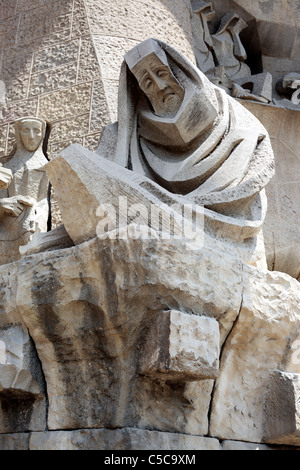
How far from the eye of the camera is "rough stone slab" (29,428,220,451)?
7.33 ft

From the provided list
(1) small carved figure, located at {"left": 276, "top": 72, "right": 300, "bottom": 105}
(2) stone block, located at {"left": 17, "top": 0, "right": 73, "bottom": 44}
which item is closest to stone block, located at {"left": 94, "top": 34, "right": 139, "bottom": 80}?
(2) stone block, located at {"left": 17, "top": 0, "right": 73, "bottom": 44}

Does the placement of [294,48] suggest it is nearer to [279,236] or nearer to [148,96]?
[279,236]

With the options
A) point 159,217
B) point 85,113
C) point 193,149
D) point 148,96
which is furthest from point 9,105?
point 159,217

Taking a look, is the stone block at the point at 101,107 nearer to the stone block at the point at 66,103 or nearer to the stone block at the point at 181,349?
the stone block at the point at 66,103

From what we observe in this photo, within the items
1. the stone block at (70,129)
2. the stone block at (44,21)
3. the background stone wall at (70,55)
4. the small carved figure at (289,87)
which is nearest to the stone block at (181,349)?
the background stone wall at (70,55)

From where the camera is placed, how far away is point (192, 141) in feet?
10.2

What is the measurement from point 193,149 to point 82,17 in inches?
81.0

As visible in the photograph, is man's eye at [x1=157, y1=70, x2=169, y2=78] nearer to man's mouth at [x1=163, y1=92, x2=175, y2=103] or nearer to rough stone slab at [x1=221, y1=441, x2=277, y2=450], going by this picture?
man's mouth at [x1=163, y1=92, x2=175, y2=103]

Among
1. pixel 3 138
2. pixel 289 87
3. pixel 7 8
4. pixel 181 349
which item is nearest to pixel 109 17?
pixel 7 8

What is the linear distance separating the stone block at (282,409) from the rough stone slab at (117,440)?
269 mm

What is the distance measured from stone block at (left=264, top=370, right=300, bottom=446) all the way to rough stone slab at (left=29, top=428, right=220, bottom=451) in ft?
0.88

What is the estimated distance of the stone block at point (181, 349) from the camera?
2199 mm

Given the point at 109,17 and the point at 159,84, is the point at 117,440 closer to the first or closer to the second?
the point at 159,84

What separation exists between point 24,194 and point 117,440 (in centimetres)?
219
